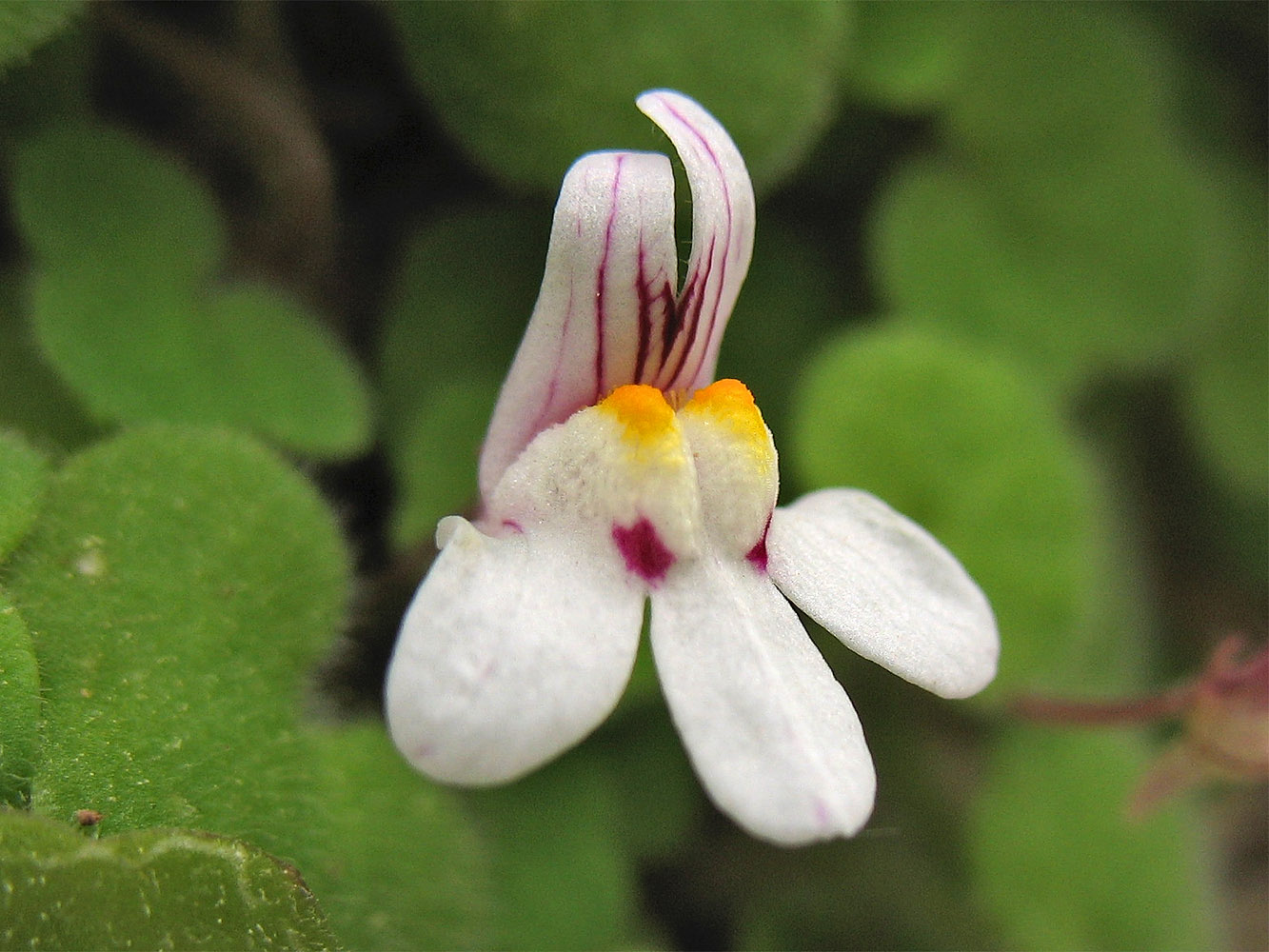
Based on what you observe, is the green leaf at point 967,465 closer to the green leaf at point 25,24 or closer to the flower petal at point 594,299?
the flower petal at point 594,299

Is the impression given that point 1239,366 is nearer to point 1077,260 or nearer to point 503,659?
point 1077,260

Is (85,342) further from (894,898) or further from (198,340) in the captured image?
(894,898)

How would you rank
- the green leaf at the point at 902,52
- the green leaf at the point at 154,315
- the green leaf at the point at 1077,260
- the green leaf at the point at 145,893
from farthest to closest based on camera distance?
1. the green leaf at the point at 1077,260
2. the green leaf at the point at 902,52
3. the green leaf at the point at 154,315
4. the green leaf at the point at 145,893

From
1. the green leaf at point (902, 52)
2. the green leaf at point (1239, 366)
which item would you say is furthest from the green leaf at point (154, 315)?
the green leaf at point (1239, 366)

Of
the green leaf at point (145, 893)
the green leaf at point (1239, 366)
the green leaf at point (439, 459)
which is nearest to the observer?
the green leaf at point (145, 893)

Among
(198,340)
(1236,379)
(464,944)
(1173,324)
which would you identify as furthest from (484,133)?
(1236,379)

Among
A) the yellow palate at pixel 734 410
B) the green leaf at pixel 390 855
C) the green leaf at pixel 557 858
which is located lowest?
the green leaf at pixel 557 858

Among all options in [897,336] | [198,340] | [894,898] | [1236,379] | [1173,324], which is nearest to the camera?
[198,340]
